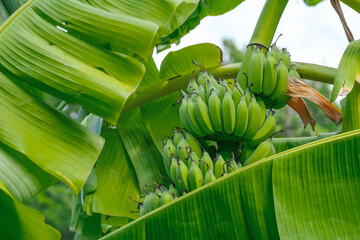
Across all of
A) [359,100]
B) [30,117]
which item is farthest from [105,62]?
[359,100]

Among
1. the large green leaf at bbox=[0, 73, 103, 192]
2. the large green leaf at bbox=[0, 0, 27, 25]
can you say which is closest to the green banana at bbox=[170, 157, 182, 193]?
the large green leaf at bbox=[0, 73, 103, 192]

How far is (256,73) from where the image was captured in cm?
136

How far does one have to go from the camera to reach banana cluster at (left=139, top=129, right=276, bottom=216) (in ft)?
4.05

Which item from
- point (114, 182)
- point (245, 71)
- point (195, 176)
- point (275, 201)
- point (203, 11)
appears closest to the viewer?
point (275, 201)

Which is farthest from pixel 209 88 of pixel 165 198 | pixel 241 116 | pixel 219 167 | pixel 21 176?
pixel 21 176

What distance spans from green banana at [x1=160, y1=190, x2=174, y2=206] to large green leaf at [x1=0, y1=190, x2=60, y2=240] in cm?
28

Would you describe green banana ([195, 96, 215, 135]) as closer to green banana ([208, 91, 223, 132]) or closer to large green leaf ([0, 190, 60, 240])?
green banana ([208, 91, 223, 132])

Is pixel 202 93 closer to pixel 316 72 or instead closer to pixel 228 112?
pixel 228 112

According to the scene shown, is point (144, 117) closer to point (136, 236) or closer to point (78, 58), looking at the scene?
point (78, 58)

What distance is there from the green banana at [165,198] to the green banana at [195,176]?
2.7 inches

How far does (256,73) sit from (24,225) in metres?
0.75

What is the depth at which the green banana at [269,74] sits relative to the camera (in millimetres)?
1352

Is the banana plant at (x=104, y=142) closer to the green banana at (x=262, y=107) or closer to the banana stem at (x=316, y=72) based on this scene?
the banana stem at (x=316, y=72)

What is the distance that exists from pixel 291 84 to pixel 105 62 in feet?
1.83
